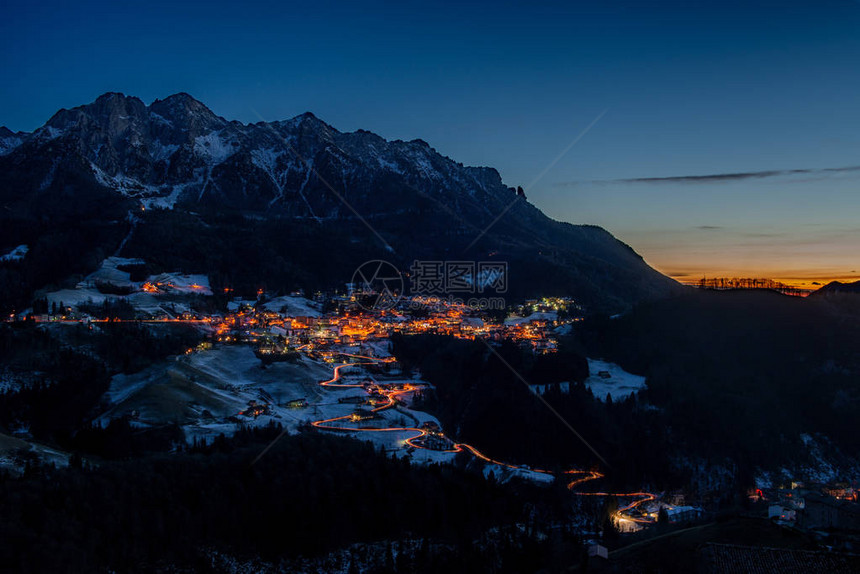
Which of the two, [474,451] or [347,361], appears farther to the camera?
[347,361]

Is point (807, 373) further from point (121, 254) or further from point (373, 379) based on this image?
point (121, 254)

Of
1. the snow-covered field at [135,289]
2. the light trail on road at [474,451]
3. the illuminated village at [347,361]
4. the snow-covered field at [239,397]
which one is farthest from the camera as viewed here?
the snow-covered field at [135,289]

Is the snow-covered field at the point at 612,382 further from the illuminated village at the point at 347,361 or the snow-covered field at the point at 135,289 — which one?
the snow-covered field at the point at 135,289


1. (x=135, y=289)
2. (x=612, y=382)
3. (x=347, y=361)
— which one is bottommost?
(x=347, y=361)

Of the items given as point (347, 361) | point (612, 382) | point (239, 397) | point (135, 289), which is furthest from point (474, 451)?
point (135, 289)

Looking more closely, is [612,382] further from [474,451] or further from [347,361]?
[347,361]

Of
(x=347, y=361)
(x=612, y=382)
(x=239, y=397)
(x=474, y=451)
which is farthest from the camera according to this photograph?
(x=347, y=361)

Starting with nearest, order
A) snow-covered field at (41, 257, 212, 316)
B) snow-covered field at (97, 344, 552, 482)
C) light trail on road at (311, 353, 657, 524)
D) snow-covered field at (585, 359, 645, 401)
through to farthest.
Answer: light trail on road at (311, 353, 657, 524)
snow-covered field at (97, 344, 552, 482)
snow-covered field at (585, 359, 645, 401)
snow-covered field at (41, 257, 212, 316)

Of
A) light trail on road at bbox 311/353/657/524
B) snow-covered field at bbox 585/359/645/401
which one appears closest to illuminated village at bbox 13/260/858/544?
light trail on road at bbox 311/353/657/524

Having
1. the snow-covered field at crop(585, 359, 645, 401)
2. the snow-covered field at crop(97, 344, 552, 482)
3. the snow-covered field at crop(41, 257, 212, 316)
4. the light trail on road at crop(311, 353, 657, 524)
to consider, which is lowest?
the light trail on road at crop(311, 353, 657, 524)

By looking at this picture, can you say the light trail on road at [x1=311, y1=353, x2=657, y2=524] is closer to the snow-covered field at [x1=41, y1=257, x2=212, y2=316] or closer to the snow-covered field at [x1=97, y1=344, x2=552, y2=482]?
the snow-covered field at [x1=97, y1=344, x2=552, y2=482]

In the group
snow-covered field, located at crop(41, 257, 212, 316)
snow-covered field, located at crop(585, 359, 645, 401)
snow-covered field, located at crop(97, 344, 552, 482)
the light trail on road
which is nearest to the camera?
the light trail on road

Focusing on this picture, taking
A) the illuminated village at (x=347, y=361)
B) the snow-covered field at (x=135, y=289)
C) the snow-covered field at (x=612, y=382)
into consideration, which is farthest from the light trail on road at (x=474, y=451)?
the snow-covered field at (x=135, y=289)
